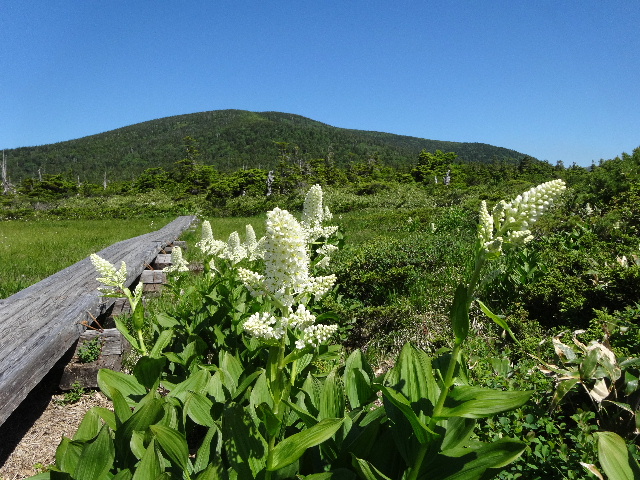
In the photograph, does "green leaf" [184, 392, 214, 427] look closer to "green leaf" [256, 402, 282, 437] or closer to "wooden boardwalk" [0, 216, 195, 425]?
"green leaf" [256, 402, 282, 437]

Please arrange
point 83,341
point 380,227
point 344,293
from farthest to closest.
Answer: point 380,227, point 344,293, point 83,341

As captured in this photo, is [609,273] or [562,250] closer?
[609,273]

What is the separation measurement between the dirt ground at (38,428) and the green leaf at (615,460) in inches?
138

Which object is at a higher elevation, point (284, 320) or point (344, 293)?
point (284, 320)

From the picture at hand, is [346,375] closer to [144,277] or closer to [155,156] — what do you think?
[144,277]

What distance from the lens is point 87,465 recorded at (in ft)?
6.70

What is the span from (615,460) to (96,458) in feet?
7.77

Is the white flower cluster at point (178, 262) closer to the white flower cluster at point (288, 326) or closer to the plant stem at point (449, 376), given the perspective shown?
the white flower cluster at point (288, 326)

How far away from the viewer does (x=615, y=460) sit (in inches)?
67.9

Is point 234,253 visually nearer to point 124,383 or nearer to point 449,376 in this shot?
point 124,383

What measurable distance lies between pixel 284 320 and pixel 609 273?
3857mm

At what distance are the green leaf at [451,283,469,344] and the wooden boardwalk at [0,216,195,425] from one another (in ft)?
10.3

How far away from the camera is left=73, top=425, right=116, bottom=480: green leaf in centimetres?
203

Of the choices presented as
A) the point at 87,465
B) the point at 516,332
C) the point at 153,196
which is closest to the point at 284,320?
the point at 87,465
